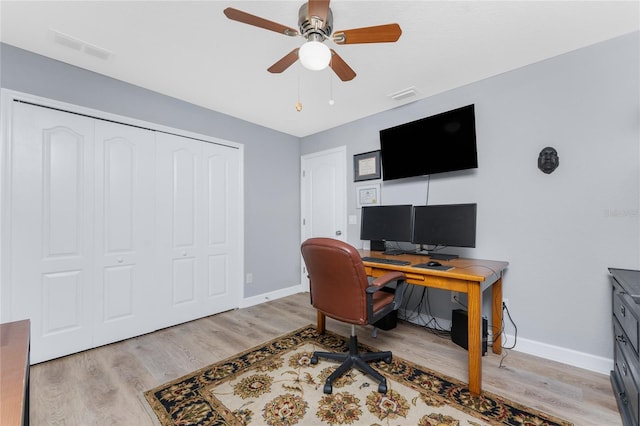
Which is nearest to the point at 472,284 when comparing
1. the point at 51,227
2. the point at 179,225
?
the point at 179,225

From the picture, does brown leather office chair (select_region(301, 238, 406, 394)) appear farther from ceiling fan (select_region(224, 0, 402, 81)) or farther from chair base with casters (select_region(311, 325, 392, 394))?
ceiling fan (select_region(224, 0, 402, 81))

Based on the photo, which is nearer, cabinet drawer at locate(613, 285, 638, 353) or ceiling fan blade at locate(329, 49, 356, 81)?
cabinet drawer at locate(613, 285, 638, 353)

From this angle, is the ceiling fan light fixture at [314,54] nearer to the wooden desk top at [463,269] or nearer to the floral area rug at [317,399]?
the wooden desk top at [463,269]

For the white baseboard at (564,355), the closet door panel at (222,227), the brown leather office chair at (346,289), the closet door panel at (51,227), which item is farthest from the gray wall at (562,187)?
the closet door panel at (51,227)

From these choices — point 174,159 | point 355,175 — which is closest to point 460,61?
point 355,175

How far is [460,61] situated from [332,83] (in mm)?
1105

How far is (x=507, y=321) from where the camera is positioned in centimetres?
238

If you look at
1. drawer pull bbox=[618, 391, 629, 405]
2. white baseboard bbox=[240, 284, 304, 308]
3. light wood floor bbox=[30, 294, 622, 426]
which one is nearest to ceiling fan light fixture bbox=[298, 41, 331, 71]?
light wood floor bbox=[30, 294, 622, 426]

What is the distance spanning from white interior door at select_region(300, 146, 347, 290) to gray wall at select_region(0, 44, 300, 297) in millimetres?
160

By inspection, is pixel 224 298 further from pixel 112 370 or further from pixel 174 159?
pixel 174 159

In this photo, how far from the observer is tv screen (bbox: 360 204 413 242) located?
2754mm

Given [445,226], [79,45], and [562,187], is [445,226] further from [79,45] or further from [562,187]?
[79,45]

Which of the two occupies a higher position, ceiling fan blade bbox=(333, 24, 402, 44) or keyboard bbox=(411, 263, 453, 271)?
ceiling fan blade bbox=(333, 24, 402, 44)

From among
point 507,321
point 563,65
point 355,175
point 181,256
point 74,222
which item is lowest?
point 507,321
